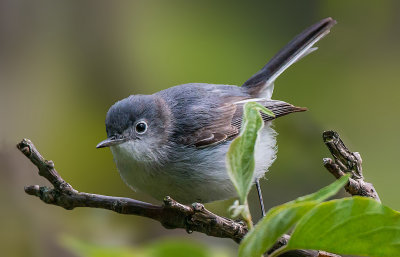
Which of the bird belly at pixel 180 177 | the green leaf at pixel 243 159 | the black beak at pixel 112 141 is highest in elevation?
the green leaf at pixel 243 159

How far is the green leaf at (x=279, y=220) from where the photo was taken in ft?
2.65

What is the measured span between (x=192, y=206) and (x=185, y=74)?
7.00 ft

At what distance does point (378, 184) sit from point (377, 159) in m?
0.25

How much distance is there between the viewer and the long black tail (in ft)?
9.53

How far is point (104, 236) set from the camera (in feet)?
7.20

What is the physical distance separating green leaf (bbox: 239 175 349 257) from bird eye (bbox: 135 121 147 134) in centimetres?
170

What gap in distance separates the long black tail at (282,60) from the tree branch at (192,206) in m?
1.57

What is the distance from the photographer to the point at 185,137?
2.54 m

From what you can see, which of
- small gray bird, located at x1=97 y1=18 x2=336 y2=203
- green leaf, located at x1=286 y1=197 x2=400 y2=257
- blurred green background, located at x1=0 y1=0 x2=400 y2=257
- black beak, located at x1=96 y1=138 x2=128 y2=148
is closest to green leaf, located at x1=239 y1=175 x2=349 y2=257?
green leaf, located at x1=286 y1=197 x2=400 y2=257

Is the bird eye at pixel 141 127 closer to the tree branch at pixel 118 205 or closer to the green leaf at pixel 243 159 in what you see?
the tree branch at pixel 118 205

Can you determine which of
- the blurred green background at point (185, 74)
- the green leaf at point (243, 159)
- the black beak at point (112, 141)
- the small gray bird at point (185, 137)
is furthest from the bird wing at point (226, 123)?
the green leaf at point (243, 159)

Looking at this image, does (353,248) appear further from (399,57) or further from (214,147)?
(399,57)

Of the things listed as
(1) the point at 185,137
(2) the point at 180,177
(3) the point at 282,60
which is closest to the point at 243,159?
(2) the point at 180,177

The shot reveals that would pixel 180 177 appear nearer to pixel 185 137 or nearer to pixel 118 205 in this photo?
pixel 185 137
